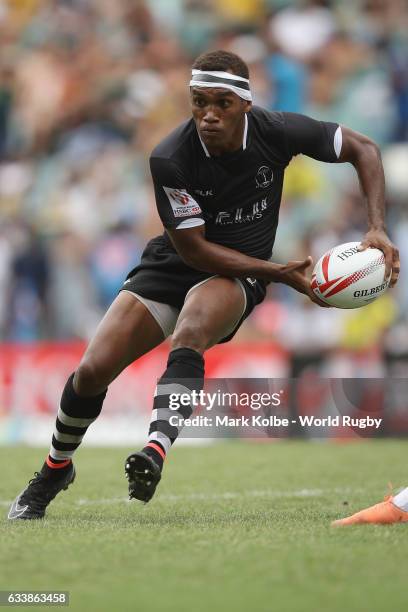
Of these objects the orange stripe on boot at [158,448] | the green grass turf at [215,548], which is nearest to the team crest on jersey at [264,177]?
the orange stripe on boot at [158,448]

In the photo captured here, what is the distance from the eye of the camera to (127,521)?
→ 197 inches

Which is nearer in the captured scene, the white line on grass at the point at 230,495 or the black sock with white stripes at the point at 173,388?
the black sock with white stripes at the point at 173,388

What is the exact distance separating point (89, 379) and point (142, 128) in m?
10.1

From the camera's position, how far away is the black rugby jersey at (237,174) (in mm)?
5180

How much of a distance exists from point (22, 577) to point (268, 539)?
1.12m

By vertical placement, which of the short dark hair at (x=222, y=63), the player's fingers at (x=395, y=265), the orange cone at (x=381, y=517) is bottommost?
the orange cone at (x=381, y=517)

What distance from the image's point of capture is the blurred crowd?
40.5 feet

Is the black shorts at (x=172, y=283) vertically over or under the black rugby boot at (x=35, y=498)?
over

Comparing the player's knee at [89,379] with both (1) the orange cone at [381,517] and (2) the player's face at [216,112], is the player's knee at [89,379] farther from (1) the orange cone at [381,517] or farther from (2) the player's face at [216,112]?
(1) the orange cone at [381,517]

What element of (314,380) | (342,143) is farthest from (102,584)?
(314,380)

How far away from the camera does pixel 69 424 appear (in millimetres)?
5363

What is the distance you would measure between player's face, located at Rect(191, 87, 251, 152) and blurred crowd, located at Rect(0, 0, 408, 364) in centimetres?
641

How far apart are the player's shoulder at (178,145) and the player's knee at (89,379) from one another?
3.55 ft

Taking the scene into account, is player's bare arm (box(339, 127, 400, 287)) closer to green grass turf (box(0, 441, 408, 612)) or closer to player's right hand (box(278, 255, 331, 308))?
player's right hand (box(278, 255, 331, 308))
